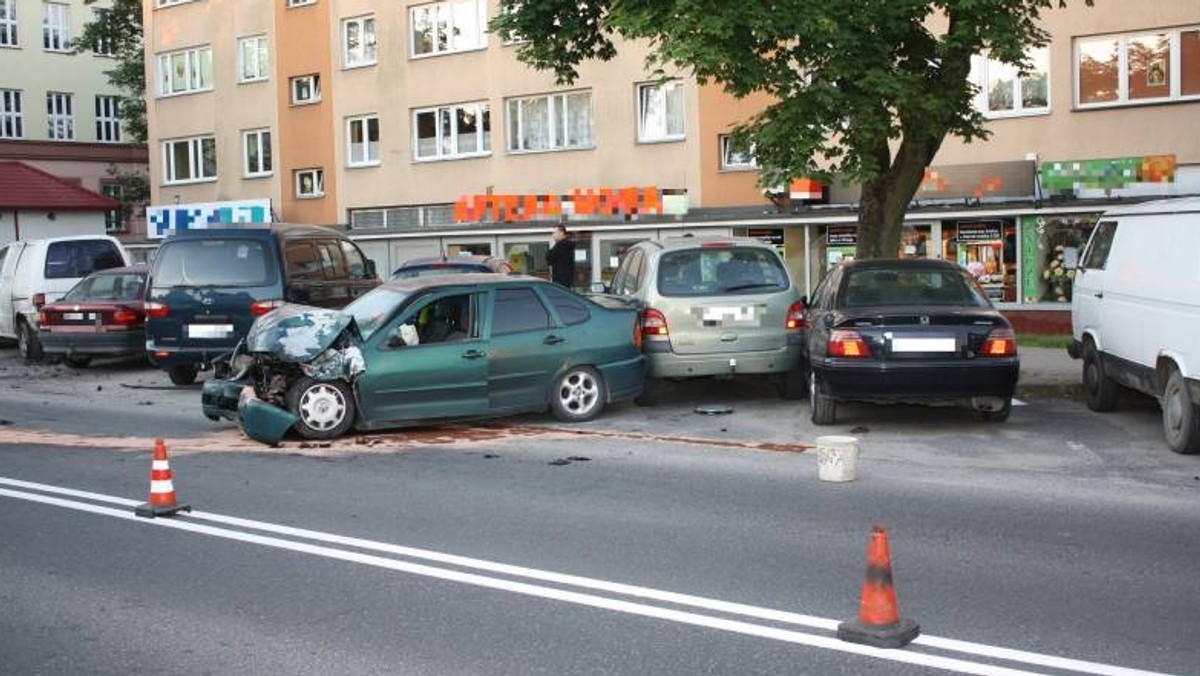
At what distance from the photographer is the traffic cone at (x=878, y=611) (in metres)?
5.28

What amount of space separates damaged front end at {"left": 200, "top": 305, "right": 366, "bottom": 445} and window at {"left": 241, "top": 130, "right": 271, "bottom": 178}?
88.4 feet

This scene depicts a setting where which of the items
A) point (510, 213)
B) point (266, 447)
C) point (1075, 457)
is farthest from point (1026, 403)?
point (510, 213)

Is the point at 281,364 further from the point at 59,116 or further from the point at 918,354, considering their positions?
the point at 59,116

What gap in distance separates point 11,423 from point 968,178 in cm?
1712

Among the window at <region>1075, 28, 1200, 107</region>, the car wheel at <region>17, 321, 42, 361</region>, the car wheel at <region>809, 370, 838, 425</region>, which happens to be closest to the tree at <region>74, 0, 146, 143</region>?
the car wheel at <region>17, 321, 42, 361</region>

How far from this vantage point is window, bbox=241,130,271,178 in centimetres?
3747

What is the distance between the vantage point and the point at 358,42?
115ft

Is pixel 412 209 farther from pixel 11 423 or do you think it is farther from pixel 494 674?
pixel 494 674

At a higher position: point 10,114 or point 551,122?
point 10,114

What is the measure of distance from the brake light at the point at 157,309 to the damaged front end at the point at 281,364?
180 inches

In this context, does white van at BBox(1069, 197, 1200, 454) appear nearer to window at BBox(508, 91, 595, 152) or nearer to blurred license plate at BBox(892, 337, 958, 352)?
blurred license plate at BBox(892, 337, 958, 352)

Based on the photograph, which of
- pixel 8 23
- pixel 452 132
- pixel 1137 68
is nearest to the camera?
pixel 1137 68

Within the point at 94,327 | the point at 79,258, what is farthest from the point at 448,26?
the point at 94,327

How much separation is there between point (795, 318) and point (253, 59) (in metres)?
28.7
